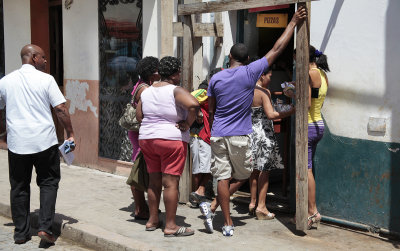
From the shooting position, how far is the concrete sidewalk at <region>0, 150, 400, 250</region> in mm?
5016

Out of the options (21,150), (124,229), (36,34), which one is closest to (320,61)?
(124,229)

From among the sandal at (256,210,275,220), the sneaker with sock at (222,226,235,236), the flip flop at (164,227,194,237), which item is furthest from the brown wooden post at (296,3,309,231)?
the flip flop at (164,227,194,237)

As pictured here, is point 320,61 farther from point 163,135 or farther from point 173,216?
point 173,216

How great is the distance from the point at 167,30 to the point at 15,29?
17.1 feet

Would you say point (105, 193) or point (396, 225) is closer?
point (396, 225)

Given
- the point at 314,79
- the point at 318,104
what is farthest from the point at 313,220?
the point at 314,79

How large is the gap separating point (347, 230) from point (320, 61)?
5.71 feet

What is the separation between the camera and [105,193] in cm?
723

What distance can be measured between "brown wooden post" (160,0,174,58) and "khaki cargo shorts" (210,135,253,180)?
1.77 metres

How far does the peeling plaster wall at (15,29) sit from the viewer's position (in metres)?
10.5

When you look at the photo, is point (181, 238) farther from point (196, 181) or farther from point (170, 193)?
point (196, 181)

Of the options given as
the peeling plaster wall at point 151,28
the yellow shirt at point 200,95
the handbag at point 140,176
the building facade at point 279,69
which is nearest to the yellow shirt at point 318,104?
the building facade at point 279,69

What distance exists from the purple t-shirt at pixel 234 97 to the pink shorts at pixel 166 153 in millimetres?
397

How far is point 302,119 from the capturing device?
5043 mm
